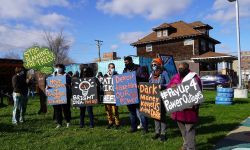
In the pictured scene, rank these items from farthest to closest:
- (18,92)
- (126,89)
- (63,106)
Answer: (18,92) → (63,106) → (126,89)

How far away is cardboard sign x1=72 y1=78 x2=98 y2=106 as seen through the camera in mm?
10516

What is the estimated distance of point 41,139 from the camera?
29.7 feet

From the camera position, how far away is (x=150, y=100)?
8617 mm

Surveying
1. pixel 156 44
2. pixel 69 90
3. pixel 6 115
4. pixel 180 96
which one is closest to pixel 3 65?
pixel 6 115

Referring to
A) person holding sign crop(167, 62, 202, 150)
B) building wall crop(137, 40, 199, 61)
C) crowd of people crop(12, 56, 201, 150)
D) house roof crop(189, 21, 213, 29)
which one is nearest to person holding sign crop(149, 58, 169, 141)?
crowd of people crop(12, 56, 201, 150)

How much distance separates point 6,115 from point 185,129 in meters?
8.99

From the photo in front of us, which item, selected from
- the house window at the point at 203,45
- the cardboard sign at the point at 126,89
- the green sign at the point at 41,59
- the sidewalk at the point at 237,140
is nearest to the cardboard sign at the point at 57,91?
the cardboard sign at the point at 126,89

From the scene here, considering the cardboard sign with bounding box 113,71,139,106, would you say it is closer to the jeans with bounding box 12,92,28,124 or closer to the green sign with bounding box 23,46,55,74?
the jeans with bounding box 12,92,28,124

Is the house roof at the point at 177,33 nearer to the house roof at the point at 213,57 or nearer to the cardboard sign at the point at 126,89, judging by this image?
the house roof at the point at 213,57

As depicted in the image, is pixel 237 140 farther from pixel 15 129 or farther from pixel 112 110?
pixel 15 129

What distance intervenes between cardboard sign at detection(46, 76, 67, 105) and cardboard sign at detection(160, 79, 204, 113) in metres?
4.23

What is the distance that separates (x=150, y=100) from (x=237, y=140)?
7.75ft

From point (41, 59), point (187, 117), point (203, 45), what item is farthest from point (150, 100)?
point (203, 45)

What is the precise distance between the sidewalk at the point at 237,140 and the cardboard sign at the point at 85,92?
3868 millimetres
